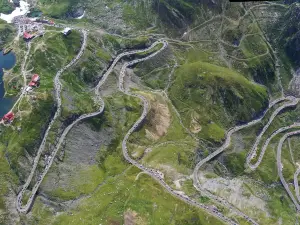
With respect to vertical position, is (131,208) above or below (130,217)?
above

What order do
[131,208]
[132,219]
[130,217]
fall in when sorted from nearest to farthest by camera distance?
[132,219] < [130,217] < [131,208]

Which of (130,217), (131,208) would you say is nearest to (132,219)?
(130,217)

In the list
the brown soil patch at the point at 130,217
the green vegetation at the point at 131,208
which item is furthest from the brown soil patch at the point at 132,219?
the green vegetation at the point at 131,208

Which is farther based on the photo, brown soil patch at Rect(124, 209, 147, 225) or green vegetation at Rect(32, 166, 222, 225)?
green vegetation at Rect(32, 166, 222, 225)

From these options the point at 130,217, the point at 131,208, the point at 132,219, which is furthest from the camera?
the point at 131,208

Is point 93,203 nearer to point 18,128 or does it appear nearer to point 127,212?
point 127,212

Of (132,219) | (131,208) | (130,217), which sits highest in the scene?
(131,208)

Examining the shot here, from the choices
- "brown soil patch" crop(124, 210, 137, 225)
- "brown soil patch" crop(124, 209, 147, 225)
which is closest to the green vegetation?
"brown soil patch" crop(124, 209, 147, 225)

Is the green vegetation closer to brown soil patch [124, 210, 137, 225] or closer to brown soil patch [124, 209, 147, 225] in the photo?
brown soil patch [124, 209, 147, 225]

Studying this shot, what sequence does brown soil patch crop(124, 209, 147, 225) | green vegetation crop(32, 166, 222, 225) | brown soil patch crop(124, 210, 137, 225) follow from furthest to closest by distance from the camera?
1. green vegetation crop(32, 166, 222, 225)
2. brown soil patch crop(124, 209, 147, 225)
3. brown soil patch crop(124, 210, 137, 225)

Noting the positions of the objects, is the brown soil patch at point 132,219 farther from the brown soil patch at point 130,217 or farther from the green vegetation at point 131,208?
the green vegetation at point 131,208

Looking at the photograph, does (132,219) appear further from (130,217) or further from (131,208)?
(131,208)
